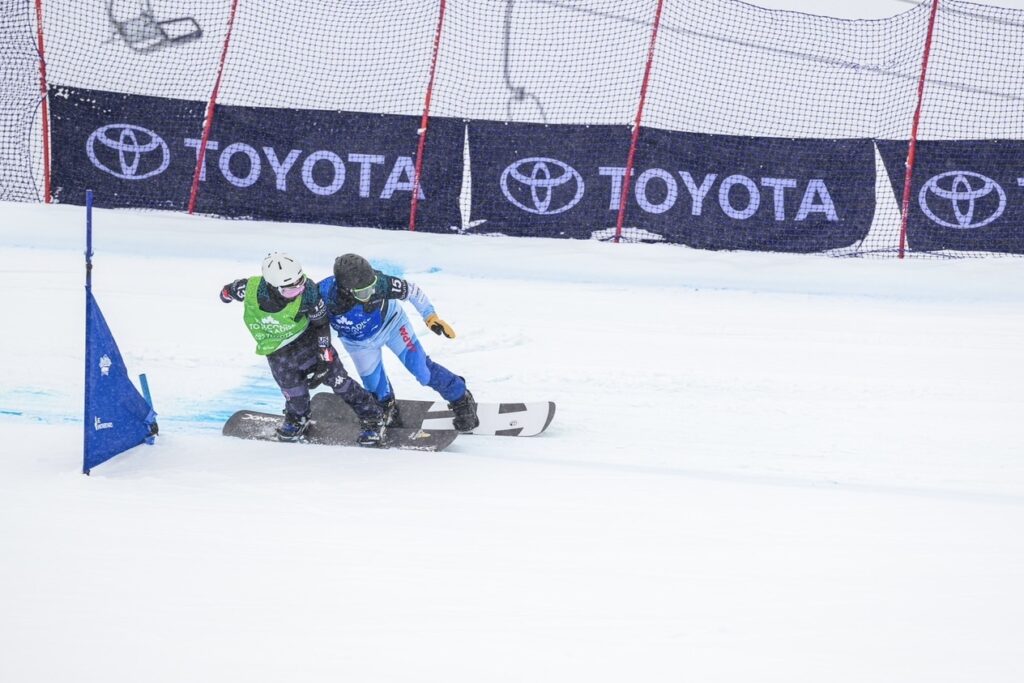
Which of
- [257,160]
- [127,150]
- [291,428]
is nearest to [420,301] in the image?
[291,428]

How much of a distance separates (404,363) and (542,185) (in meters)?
5.17

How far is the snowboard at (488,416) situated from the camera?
7246mm

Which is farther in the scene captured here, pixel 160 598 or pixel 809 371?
pixel 809 371

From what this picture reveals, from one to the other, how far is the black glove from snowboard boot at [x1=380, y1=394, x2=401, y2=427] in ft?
1.64

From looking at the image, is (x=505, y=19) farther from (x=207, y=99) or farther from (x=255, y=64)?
(x=207, y=99)

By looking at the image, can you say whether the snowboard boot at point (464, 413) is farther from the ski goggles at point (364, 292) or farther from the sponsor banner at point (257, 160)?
the sponsor banner at point (257, 160)

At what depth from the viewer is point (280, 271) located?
6234 mm

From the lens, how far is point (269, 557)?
198 inches

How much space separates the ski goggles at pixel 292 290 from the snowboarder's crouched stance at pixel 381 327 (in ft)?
0.76

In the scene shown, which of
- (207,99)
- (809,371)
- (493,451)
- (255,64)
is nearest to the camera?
(493,451)

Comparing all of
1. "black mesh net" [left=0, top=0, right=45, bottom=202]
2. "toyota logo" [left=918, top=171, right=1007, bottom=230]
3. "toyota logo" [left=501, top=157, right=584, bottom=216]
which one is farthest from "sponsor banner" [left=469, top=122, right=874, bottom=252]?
"black mesh net" [left=0, top=0, right=45, bottom=202]

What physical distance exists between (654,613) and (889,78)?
11791 millimetres

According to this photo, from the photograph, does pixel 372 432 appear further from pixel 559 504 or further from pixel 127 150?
pixel 127 150

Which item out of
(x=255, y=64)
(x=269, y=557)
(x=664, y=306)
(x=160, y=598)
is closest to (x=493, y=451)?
(x=269, y=557)
